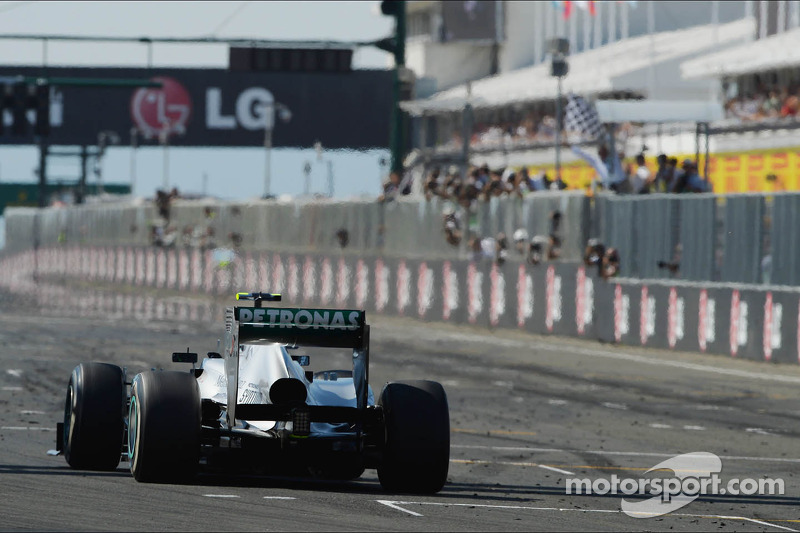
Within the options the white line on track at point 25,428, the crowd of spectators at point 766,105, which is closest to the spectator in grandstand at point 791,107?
the crowd of spectators at point 766,105

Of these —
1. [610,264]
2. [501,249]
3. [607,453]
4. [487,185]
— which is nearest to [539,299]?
[501,249]

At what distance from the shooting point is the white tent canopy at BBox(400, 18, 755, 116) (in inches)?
2516

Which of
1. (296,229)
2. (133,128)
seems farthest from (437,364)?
(133,128)

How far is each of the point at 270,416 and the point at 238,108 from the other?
276 ft

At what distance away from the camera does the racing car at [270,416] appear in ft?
36.7

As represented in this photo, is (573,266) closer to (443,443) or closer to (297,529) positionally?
(443,443)

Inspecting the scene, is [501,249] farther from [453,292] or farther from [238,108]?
[238,108]

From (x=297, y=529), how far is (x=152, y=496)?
1.46 m

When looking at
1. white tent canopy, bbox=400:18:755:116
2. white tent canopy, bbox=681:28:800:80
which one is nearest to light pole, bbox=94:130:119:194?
white tent canopy, bbox=400:18:755:116

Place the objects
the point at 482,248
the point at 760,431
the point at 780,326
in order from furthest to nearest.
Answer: the point at 482,248 < the point at 780,326 < the point at 760,431

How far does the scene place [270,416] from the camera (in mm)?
11273

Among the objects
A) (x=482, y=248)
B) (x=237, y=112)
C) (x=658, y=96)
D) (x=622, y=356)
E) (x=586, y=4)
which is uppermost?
(x=586, y=4)

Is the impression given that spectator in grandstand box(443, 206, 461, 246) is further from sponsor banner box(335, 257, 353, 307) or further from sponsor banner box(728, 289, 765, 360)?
sponsor banner box(728, 289, 765, 360)

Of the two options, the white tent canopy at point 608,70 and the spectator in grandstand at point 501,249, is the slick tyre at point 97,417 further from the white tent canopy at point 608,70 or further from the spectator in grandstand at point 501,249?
the white tent canopy at point 608,70
